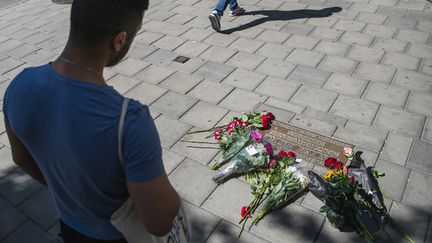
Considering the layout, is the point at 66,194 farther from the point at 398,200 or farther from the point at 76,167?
the point at 398,200

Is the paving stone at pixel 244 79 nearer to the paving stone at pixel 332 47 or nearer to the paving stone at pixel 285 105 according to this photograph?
the paving stone at pixel 285 105

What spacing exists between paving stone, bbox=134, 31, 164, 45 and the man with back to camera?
470 centimetres

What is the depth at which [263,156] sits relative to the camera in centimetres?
338

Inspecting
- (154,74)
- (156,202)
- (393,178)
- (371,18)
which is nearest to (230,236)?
(393,178)

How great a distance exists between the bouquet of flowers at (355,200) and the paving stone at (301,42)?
8.63 feet

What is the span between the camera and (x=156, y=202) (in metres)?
1.29

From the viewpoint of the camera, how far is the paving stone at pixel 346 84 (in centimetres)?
442

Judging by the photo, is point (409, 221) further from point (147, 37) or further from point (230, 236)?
point (147, 37)

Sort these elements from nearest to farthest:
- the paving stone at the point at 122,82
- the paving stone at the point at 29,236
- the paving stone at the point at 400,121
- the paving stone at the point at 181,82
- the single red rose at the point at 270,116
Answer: the paving stone at the point at 29,236, the paving stone at the point at 400,121, the single red rose at the point at 270,116, the paving stone at the point at 181,82, the paving stone at the point at 122,82

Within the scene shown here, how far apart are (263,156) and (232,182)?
366 mm

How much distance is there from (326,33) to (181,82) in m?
2.45

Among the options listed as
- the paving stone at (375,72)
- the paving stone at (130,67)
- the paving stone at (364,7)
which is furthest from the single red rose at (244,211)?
the paving stone at (364,7)

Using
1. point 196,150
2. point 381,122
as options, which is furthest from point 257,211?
point 381,122

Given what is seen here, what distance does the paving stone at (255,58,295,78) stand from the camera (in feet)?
15.9
